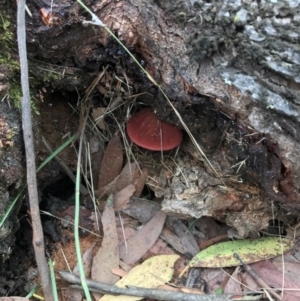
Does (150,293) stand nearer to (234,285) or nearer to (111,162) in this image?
(234,285)

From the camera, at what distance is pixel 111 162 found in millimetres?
1954

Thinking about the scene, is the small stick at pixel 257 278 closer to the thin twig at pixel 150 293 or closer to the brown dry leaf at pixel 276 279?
the brown dry leaf at pixel 276 279

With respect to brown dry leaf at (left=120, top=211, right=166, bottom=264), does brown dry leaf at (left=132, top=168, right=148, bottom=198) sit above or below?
above

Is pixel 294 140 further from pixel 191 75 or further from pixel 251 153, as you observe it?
pixel 191 75

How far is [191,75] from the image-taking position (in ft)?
4.61

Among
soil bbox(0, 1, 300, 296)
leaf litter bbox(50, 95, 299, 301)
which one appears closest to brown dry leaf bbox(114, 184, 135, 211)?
leaf litter bbox(50, 95, 299, 301)

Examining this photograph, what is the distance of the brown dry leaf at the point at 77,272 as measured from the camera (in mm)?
1671

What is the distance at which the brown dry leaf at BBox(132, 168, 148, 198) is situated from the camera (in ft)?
6.30

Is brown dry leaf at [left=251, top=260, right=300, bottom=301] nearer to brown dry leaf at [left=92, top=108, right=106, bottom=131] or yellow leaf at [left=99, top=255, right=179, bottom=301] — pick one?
yellow leaf at [left=99, top=255, right=179, bottom=301]

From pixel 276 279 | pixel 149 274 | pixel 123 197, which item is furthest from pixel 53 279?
pixel 276 279

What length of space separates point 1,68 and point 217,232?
1101 mm

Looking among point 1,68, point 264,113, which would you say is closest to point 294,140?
point 264,113

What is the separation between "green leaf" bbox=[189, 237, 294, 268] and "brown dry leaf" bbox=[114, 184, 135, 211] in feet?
1.24

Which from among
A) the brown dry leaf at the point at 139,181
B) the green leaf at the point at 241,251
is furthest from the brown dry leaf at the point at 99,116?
the green leaf at the point at 241,251
